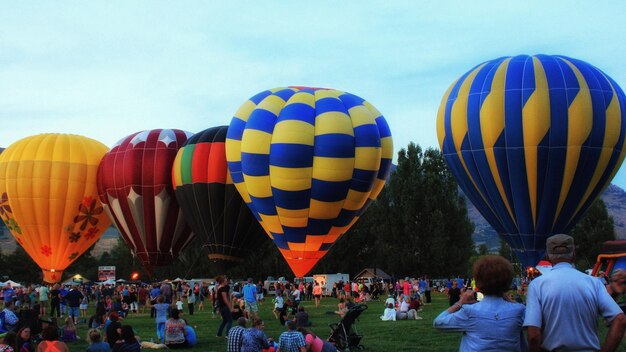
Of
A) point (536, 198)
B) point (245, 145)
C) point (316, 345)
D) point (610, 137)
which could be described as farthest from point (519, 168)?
point (316, 345)

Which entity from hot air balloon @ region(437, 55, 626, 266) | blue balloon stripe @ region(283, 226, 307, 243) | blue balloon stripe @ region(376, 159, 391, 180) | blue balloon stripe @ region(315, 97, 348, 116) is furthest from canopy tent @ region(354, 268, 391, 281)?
hot air balloon @ region(437, 55, 626, 266)

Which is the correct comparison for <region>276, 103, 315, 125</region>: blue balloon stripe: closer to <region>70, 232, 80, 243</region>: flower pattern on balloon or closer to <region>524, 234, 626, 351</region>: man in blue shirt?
<region>70, 232, 80, 243</region>: flower pattern on balloon

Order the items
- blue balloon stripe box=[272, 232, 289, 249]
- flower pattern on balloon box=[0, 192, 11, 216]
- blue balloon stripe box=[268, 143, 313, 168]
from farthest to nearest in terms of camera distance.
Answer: flower pattern on balloon box=[0, 192, 11, 216] < blue balloon stripe box=[272, 232, 289, 249] < blue balloon stripe box=[268, 143, 313, 168]

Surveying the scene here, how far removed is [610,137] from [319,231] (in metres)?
9.44

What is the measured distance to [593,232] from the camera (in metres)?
43.8

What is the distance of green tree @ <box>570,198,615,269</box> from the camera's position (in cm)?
4372

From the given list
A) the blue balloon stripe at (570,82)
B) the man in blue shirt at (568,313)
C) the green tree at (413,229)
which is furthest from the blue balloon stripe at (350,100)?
the man in blue shirt at (568,313)

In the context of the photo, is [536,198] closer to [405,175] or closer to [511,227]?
[511,227]

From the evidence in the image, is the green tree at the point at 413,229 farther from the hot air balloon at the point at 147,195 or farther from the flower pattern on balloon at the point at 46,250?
the flower pattern on balloon at the point at 46,250

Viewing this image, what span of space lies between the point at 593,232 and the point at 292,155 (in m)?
27.5

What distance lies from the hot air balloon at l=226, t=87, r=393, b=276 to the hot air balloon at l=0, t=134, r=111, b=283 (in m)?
8.80

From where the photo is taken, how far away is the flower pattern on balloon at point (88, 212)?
30.7m

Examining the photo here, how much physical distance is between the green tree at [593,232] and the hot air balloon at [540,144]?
24.2m

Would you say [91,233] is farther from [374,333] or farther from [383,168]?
[374,333]
